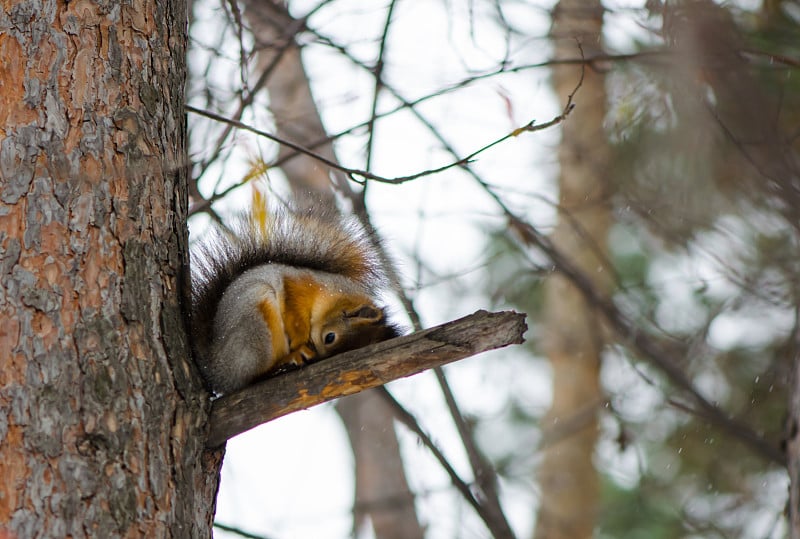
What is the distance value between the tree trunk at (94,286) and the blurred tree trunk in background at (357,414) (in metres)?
1.83

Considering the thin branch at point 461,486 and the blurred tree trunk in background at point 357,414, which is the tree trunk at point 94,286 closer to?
the thin branch at point 461,486

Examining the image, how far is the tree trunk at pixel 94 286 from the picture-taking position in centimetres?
130

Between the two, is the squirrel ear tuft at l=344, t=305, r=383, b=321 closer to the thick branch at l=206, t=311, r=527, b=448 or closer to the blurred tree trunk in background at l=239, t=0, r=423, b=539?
the thick branch at l=206, t=311, r=527, b=448

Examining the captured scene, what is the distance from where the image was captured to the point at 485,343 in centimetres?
142

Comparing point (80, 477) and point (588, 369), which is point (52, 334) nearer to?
point (80, 477)

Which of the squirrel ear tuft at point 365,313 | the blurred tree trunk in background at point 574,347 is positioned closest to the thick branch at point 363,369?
the squirrel ear tuft at point 365,313

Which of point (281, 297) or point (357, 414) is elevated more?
point (357, 414)

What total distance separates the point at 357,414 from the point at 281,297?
2150 mm

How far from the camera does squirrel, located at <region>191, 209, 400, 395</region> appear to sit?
69.4 inches

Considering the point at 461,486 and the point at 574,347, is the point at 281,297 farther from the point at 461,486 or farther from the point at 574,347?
the point at 574,347

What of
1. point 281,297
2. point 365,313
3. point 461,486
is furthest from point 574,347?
point 281,297

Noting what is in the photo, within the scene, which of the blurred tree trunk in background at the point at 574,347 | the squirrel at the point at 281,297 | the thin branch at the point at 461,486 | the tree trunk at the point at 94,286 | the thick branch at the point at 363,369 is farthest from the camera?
the blurred tree trunk in background at the point at 574,347

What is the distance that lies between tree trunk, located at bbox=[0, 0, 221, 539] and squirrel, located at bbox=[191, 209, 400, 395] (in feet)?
0.63

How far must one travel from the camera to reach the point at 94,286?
4.66ft
